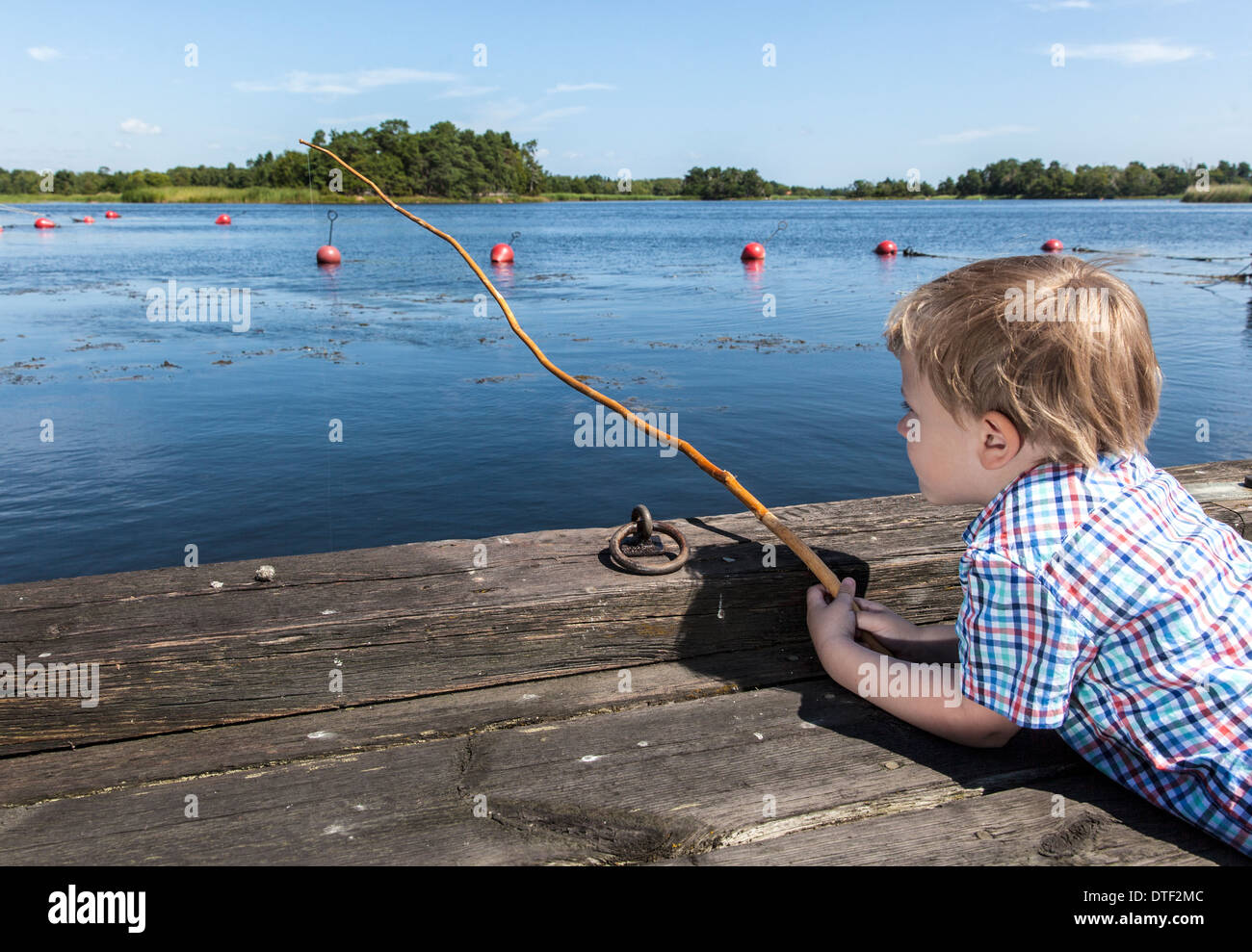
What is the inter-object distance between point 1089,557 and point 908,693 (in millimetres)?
548

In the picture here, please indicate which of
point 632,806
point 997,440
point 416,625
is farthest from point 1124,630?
point 416,625

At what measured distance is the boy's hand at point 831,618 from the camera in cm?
211

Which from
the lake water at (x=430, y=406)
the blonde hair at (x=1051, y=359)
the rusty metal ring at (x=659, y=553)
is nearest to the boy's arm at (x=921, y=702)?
the rusty metal ring at (x=659, y=553)

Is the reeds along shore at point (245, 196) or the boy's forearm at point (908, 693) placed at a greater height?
the reeds along shore at point (245, 196)

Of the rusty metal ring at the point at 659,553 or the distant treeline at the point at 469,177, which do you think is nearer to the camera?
the rusty metal ring at the point at 659,553

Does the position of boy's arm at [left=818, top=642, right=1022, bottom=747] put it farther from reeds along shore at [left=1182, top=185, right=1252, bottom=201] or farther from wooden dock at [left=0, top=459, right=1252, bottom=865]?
reeds along shore at [left=1182, top=185, right=1252, bottom=201]

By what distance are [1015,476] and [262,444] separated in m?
10.5

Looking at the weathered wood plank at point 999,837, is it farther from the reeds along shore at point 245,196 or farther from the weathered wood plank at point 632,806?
the reeds along shore at point 245,196

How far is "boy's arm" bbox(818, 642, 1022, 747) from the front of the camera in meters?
1.81

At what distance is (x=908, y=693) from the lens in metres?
1.93

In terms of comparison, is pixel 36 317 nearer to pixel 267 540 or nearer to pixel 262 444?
pixel 262 444

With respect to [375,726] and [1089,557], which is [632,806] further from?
[1089,557]

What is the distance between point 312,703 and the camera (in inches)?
80.3

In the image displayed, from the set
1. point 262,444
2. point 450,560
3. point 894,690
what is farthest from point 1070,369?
point 262,444
